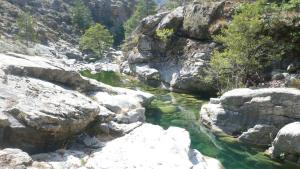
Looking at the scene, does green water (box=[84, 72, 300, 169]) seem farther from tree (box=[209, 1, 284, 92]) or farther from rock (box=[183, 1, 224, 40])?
rock (box=[183, 1, 224, 40])

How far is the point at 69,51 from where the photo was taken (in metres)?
110

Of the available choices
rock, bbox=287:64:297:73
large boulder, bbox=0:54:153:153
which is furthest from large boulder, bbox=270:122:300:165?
rock, bbox=287:64:297:73

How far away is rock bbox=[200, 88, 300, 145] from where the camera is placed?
27.4m

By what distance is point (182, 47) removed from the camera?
56.3m

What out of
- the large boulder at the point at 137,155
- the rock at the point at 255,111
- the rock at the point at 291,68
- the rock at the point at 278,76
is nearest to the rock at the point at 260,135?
the rock at the point at 255,111

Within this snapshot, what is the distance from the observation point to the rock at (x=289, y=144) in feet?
76.8

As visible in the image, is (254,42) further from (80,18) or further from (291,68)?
(80,18)

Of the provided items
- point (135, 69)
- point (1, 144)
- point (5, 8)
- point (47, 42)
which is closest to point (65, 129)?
point (1, 144)

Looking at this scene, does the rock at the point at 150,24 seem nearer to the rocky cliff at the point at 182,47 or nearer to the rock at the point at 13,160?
the rocky cliff at the point at 182,47

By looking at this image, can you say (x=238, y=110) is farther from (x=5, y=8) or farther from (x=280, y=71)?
(x=5, y=8)

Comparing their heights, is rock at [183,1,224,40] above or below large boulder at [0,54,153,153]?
above

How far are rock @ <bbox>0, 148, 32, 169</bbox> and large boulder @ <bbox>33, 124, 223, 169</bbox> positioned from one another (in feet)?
2.40

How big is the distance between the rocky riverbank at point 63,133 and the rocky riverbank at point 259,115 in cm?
823

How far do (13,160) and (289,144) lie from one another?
1752cm
